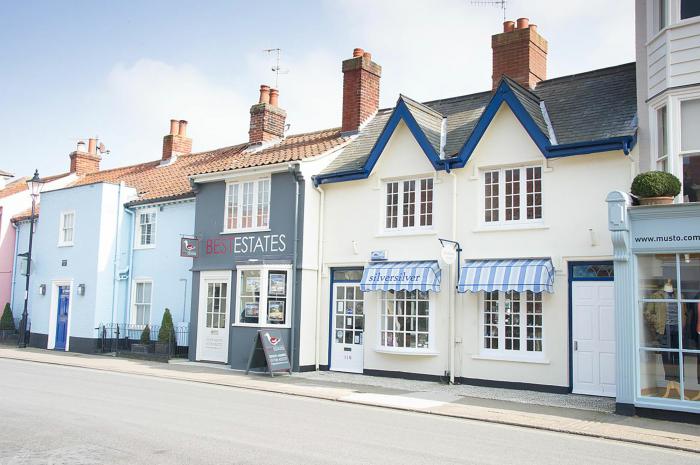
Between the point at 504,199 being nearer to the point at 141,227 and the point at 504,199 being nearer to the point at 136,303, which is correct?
the point at 141,227

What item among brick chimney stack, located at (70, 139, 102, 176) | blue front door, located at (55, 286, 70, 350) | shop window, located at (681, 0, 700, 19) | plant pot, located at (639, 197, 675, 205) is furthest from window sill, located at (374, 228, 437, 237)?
brick chimney stack, located at (70, 139, 102, 176)

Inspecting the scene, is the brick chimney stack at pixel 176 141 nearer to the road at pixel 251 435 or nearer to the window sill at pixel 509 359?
the road at pixel 251 435

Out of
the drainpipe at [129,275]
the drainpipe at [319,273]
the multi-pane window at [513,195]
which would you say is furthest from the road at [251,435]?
the drainpipe at [129,275]

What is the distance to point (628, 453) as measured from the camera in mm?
9719

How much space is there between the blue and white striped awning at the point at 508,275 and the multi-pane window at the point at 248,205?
7039mm

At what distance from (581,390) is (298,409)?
6571 mm

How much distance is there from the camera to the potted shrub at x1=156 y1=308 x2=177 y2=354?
22.5 m

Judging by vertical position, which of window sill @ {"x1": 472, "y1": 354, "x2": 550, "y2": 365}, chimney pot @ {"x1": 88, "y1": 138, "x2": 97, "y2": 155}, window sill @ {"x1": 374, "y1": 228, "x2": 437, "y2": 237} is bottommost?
window sill @ {"x1": 472, "y1": 354, "x2": 550, "y2": 365}

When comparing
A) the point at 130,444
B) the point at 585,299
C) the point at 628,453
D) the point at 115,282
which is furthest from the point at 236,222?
the point at 628,453

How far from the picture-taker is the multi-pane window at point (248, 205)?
20.9 metres

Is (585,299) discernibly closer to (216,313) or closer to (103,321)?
(216,313)

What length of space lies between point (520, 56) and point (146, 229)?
15.2 meters

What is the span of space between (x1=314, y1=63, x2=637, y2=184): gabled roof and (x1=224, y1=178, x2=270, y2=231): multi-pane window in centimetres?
195

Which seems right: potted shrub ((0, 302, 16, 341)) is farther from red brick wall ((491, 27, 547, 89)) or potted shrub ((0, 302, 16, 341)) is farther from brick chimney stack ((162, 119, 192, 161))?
red brick wall ((491, 27, 547, 89))
